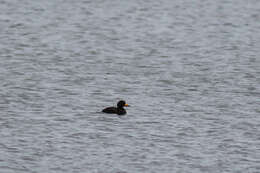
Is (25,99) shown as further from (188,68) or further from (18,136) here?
(188,68)

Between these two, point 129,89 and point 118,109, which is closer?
point 118,109

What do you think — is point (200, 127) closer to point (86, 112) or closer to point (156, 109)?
point (156, 109)

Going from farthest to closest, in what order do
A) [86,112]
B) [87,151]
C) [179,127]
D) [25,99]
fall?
[25,99], [86,112], [179,127], [87,151]

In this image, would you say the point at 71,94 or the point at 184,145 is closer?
the point at 184,145

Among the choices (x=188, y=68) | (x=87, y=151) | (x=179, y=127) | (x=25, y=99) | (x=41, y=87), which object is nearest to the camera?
(x=87, y=151)

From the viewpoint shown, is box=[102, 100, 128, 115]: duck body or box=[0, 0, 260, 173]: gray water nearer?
box=[0, 0, 260, 173]: gray water

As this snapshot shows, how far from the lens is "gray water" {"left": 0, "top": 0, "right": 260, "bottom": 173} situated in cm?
1839

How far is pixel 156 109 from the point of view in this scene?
23.2 m

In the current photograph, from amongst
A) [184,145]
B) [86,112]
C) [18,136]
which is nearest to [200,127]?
[184,145]

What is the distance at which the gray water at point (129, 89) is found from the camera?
1839 centimetres

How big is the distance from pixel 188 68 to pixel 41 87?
7.41m

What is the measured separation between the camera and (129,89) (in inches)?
1030

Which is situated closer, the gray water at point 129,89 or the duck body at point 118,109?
the gray water at point 129,89

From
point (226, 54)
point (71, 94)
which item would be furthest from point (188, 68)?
point (71, 94)
